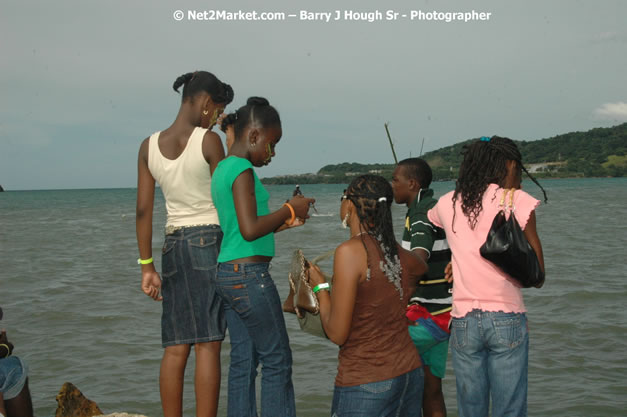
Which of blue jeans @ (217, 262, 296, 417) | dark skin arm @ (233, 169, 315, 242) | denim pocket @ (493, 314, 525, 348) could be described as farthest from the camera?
blue jeans @ (217, 262, 296, 417)

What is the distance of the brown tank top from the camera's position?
8.66 feet

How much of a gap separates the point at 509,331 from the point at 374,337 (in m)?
0.78

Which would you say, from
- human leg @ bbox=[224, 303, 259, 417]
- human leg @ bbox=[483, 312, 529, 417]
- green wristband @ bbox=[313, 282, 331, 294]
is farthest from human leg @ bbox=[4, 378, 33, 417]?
human leg @ bbox=[483, 312, 529, 417]

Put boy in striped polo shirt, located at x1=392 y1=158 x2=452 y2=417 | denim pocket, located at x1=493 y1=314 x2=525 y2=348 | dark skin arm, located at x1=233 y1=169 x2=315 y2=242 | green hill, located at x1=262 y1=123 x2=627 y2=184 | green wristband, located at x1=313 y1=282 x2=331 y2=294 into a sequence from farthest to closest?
green hill, located at x1=262 y1=123 x2=627 y2=184
boy in striped polo shirt, located at x1=392 y1=158 x2=452 y2=417
dark skin arm, located at x1=233 y1=169 x2=315 y2=242
denim pocket, located at x1=493 y1=314 x2=525 y2=348
green wristband, located at x1=313 y1=282 x2=331 y2=294

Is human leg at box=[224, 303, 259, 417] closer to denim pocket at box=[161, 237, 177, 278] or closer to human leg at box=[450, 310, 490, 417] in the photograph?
denim pocket at box=[161, 237, 177, 278]

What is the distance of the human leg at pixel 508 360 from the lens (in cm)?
297

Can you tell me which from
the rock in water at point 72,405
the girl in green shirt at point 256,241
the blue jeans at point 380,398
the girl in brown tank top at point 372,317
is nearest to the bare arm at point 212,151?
the girl in green shirt at point 256,241

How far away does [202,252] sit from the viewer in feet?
11.2

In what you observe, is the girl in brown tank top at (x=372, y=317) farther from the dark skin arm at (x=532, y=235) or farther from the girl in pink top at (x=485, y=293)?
the dark skin arm at (x=532, y=235)

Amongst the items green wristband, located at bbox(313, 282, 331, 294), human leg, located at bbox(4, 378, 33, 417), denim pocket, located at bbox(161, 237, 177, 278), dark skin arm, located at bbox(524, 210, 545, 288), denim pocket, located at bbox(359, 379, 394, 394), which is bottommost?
human leg, located at bbox(4, 378, 33, 417)

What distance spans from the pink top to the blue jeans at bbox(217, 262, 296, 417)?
97cm

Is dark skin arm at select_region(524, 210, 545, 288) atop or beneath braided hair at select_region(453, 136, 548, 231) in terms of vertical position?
beneath

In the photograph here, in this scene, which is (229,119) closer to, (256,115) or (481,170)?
(256,115)

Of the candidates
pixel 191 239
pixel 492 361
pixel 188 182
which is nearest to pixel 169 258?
pixel 191 239
